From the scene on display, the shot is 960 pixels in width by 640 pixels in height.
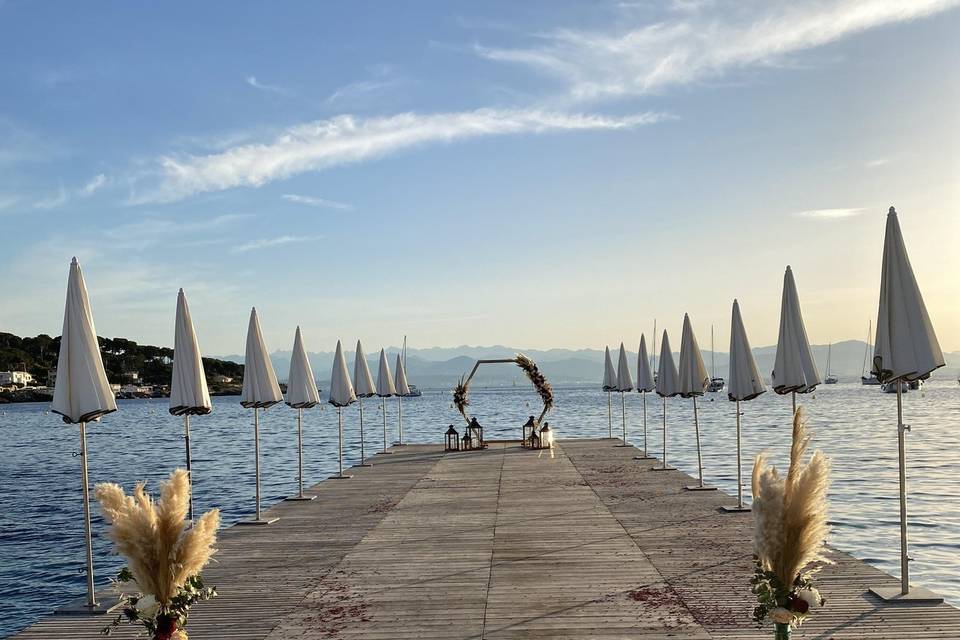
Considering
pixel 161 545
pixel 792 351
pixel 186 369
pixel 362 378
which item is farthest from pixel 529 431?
pixel 161 545

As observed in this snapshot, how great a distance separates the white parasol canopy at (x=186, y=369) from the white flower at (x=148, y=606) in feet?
19.4

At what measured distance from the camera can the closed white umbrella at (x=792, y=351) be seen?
38.7ft

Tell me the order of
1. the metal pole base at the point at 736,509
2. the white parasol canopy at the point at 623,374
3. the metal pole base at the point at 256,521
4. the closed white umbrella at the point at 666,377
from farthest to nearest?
1. the white parasol canopy at the point at 623,374
2. the closed white umbrella at the point at 666,377
3. the metal pole base at the point at 256,521
4. the metal pole base at the point at 736,509

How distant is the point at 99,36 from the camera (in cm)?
1764

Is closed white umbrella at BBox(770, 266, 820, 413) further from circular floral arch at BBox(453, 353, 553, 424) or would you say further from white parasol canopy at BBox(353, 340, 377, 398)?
circular floral arch at BBox(453, 353, 553, 424)

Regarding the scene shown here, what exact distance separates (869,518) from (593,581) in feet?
35.5

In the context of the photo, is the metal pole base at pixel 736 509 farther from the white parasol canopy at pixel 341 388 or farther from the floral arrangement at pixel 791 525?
the white parasol canopy at pixel 341 388

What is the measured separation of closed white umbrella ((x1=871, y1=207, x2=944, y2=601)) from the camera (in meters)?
7.82

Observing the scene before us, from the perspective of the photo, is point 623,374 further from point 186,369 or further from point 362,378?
point 186,369

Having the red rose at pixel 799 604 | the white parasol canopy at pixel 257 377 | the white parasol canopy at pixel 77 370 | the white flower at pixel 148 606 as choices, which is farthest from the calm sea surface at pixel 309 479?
the red rose at pixel 799 604

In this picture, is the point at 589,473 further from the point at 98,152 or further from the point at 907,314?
the point at 98,152

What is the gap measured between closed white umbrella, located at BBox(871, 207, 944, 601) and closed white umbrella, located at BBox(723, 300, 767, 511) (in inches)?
203

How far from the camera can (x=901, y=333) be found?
7.96 meters

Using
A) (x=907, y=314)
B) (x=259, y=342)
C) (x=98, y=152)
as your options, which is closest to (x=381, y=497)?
(x=259, y=342)
